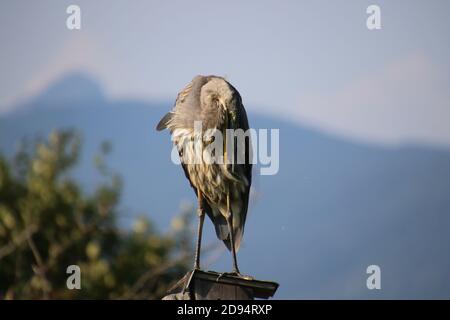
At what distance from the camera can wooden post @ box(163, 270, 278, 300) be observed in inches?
278

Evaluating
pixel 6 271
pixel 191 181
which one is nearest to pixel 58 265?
pixel 6 271

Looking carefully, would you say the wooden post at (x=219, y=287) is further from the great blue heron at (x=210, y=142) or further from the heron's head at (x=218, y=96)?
the heron's head at (x=218, y=96)

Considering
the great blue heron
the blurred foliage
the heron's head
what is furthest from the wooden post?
the blurred foliage

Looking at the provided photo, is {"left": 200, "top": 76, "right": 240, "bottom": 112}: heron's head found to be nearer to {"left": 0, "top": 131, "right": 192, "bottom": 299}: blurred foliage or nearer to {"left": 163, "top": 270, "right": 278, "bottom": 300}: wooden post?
{"left": 163, "top": 270, "right": 278, "bottom": 300}: wooden post

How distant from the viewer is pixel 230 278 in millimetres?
7129

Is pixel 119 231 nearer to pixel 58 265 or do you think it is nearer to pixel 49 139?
pixel 58 265

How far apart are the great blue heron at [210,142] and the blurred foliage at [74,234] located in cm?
412

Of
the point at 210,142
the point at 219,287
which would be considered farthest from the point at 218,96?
the point at 219,287

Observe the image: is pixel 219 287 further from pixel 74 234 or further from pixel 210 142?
pixel 74 234

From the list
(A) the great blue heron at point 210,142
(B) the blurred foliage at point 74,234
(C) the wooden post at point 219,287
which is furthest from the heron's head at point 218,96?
(B) the blurred foliage at point 74,234

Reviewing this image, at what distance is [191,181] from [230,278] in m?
1.84

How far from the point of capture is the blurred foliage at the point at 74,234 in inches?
526

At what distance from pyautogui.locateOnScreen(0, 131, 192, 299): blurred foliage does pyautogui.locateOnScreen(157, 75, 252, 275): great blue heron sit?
4123 mm
